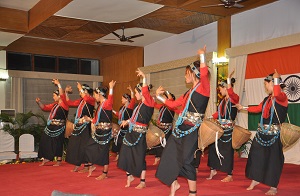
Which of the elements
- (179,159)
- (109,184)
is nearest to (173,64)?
(109,184)

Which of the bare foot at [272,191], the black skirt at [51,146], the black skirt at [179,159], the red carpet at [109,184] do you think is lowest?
the red carpet at [109,184]

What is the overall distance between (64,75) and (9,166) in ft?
19.6

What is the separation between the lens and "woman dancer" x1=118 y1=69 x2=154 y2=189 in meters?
4.46

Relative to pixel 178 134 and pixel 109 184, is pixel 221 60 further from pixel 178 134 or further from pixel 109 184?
pixel 178 134

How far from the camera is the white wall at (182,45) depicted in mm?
8836

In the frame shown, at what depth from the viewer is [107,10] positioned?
7.58 meters

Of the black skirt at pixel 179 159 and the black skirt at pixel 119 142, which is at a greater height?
the black skirt at pixel 179 159

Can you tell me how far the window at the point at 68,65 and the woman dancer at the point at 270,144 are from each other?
374 inches

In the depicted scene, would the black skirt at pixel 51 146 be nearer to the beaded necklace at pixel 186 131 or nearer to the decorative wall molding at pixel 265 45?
the beaded necklace at pixel 186 131

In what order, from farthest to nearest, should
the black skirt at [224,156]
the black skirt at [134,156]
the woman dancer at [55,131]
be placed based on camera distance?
1. the woman dancer at [55,131]
2. the black skirt at [224,156]
3. the black skirt at [134,156]

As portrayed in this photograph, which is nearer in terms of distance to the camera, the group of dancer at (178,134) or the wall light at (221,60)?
the group of dancer at (178,134)

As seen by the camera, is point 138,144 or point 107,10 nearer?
point 138,144

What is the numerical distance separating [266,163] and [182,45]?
5948 mm

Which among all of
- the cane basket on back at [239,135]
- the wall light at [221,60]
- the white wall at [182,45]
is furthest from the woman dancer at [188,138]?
the white wall at [182,45]
